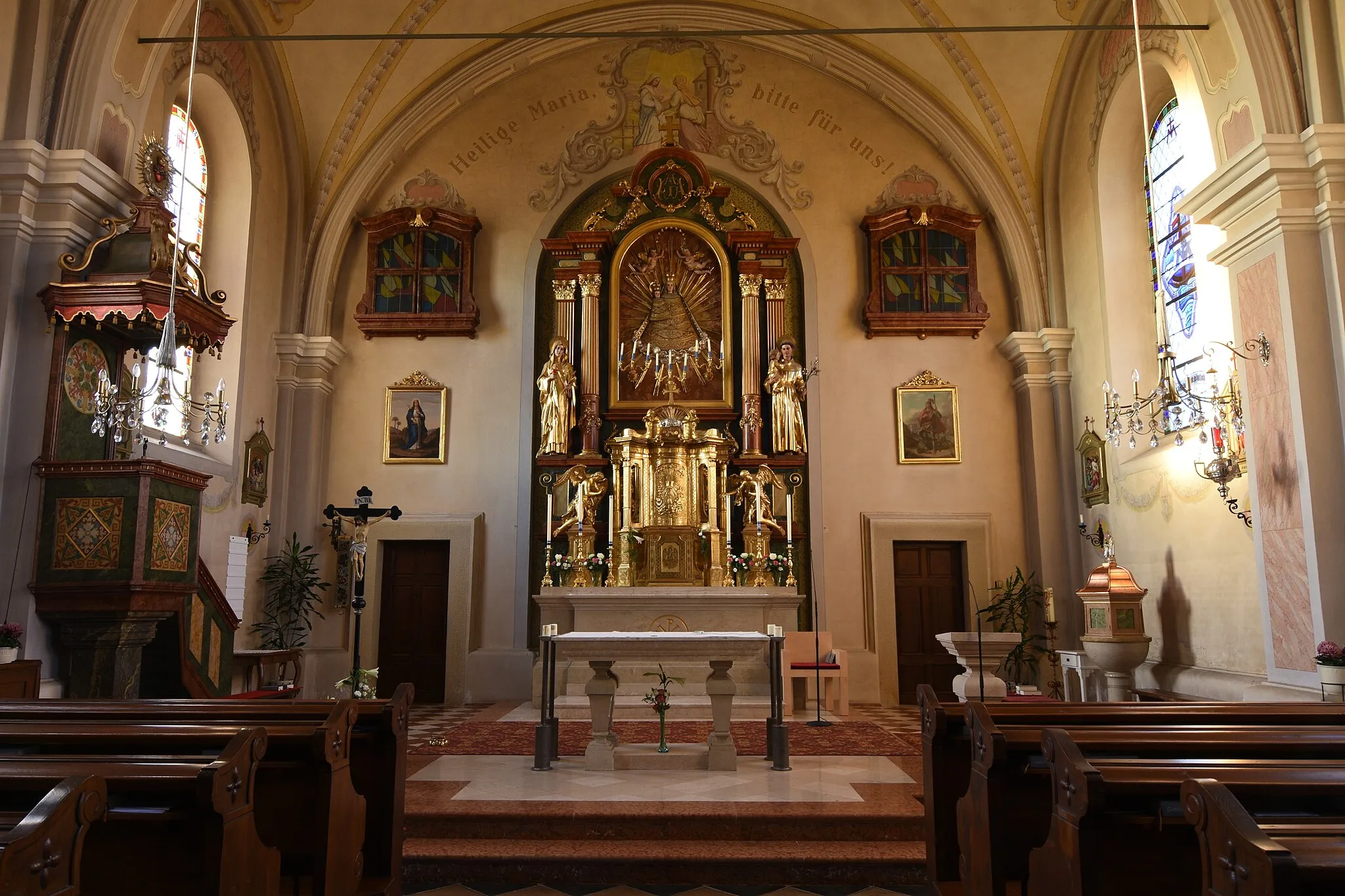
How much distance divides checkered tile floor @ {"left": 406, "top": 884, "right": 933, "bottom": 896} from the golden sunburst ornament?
6.46m

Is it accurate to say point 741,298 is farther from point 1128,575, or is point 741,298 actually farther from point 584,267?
point 1128,575

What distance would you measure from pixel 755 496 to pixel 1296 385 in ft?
19.9

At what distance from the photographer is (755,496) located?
1219 cm

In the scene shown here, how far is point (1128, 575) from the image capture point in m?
9.81

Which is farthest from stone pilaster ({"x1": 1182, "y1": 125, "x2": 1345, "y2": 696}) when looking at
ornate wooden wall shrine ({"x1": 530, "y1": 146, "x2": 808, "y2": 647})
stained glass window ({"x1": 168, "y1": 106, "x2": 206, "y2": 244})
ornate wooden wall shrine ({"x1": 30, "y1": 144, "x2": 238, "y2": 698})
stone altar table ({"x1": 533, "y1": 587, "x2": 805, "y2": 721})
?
stained glass window ({"x1": 168, "y1": 106, "x2": 206, "y2": 244})

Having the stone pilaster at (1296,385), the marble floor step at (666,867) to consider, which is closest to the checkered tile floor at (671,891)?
the marble floor step at (666,867)

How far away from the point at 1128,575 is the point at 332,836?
8.19 meters

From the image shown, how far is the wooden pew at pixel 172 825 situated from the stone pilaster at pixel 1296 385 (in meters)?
6.80

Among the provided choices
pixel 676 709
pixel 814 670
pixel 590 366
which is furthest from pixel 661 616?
pixel 590 366

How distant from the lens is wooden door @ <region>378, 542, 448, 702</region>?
12555 mm

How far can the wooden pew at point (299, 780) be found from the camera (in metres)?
3.64

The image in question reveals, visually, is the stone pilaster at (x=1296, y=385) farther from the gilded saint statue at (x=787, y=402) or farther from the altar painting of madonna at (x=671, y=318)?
the altar painting of madonna at (x=671, y=318)

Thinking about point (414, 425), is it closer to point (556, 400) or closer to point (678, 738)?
point (556, 400)

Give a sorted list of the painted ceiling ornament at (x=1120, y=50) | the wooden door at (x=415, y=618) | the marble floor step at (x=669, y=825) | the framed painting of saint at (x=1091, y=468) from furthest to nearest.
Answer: the wooden door at (x=415, y=618) < the framed painting of saint at (x=1091, y=468) < the painted ceiling ornament at (x=1120, y=50) < the marble floor step at (x=669, y=825)
